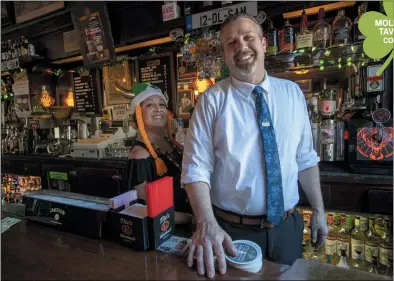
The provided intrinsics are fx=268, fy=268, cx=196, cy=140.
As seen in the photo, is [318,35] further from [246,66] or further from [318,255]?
[318,255]

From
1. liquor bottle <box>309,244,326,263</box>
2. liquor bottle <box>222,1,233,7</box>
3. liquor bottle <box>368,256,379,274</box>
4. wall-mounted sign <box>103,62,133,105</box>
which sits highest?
liquor bottle <box>222,1,233,7</box>

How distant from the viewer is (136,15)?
126 inches

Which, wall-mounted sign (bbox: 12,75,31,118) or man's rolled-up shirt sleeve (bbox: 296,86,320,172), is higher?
wall-mounted sign (bbox: 12,75,31,118)

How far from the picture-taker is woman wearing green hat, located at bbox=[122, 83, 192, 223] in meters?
1.88

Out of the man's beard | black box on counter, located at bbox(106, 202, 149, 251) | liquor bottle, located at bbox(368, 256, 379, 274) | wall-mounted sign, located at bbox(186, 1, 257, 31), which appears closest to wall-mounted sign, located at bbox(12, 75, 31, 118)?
wall-mounted sign, located at bbox(186, 1, 257, 31)

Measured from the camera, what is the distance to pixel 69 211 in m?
1.27

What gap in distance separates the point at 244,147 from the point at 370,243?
59.2 inches

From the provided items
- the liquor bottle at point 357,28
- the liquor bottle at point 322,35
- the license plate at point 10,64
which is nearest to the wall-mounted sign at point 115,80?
the license plate at point 10,64

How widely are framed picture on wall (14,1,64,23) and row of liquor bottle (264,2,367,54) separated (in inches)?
107

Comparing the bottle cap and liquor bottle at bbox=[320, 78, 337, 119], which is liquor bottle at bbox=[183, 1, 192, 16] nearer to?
liquor bottle at bbox=[320, 78, 337, 119]

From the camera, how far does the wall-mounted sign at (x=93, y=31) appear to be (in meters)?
3.11

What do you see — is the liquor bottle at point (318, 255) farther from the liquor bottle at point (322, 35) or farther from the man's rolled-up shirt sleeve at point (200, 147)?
the liquor bottle at point (322, 35)

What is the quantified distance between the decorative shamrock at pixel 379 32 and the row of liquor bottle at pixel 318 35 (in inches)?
1.9

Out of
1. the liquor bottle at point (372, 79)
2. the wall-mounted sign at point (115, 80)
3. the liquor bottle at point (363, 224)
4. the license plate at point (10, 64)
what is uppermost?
the license plate at point (10, 64)
